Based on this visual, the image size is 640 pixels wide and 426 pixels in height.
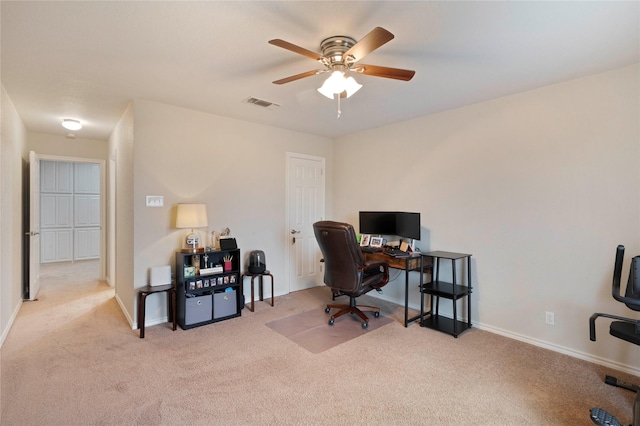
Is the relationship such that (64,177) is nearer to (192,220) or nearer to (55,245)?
(55,245)

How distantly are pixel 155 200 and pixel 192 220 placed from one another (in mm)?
474

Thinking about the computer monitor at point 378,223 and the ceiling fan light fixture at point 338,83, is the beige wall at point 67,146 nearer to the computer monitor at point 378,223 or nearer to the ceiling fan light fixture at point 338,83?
the computer monitor at point 378,223

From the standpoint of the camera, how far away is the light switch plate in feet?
11.1

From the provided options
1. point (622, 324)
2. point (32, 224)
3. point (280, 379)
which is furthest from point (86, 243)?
point (622, 324)

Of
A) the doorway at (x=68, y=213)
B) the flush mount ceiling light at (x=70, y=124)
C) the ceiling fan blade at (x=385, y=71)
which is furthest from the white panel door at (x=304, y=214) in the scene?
the doorway at (x=68, y=213)

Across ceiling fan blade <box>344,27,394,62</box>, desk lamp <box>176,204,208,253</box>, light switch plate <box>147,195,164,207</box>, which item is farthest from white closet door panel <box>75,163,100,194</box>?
ceiling fan blade <box>344,27,394,62</box>

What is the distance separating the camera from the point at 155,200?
343 cm

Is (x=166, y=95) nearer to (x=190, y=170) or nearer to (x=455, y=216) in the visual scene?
(x=190, y=170)

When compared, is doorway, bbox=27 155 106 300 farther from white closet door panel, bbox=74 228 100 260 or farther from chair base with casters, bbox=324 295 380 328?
chair base with casters, bbox=324 295 380 328

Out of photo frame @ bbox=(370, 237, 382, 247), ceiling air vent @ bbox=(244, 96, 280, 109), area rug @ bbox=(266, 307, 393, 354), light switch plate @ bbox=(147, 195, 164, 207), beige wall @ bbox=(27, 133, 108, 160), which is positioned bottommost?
area rug @ bbox=(266, 307, 393, 354)

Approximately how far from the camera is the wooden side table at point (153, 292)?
3.09 meters

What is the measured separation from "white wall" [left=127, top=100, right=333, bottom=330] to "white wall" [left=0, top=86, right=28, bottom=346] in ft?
3.35

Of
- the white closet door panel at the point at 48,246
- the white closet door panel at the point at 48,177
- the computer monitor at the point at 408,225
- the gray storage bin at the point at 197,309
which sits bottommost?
the gray storage bin at the point at 197,309

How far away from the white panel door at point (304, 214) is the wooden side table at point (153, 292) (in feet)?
5.69
